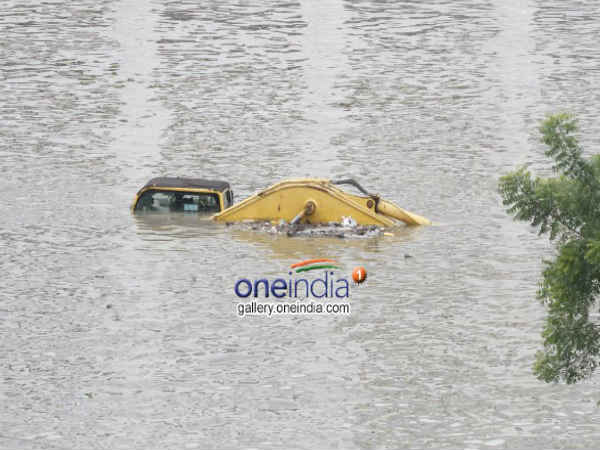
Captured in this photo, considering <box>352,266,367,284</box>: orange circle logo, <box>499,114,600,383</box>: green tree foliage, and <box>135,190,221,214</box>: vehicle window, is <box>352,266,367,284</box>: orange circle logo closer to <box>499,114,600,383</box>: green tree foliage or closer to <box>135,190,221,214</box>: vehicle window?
<box>135,190,221,214</box>: vehicle window

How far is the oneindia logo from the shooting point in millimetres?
37719

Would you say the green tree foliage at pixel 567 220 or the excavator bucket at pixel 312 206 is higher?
the green tree foliage at pixel 567 220

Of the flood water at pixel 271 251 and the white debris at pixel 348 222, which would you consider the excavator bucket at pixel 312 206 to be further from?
the flood water at pixel 271 251

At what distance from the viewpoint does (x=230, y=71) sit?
75750mm

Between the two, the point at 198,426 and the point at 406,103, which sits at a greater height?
the point at 406,103

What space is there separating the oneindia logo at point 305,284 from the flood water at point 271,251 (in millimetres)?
447

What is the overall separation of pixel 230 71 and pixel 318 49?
26.9 ft

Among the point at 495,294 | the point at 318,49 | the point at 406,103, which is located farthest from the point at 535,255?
the point at 318,49

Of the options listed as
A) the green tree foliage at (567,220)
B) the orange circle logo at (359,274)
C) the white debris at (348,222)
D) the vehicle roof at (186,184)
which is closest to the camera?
the green tree foliage at (567,220)

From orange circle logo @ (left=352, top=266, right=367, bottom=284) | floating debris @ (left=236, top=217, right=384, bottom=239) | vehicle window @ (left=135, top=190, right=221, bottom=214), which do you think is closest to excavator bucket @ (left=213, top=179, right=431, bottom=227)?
floating debris @ (left=236, top=217, right=384, bottom=239)

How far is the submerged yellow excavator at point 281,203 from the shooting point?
4162 cm

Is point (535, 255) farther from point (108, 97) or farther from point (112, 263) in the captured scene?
point (108, 97)

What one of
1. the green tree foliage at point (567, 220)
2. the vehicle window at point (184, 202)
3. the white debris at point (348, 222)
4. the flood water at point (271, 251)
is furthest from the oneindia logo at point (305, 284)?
the green tree foliage at point (567, 220)

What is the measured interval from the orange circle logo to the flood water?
454mm
